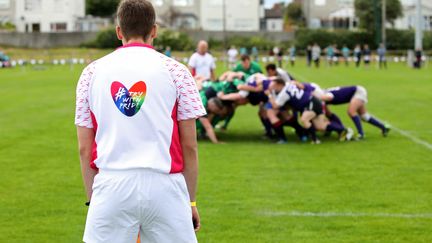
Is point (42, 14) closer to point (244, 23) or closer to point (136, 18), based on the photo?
point (244, 23)

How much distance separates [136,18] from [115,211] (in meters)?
0.99

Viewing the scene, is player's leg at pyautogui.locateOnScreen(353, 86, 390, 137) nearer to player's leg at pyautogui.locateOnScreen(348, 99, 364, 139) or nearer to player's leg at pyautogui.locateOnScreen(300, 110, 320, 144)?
player's leg at pyautogui.locateOnScreen(348, 99, 364, 139)

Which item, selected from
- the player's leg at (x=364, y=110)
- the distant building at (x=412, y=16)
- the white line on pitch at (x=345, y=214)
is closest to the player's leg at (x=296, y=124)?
the player's leg at (x=364, y=110)

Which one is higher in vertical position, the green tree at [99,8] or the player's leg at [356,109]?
the green tree at [99,8]

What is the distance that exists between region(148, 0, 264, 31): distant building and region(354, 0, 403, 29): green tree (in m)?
15.9

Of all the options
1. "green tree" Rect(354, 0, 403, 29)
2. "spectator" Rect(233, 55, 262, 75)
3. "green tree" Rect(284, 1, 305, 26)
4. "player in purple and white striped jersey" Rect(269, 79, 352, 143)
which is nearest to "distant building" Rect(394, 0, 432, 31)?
Answer: "green tree" Rect(354, 0, 403, 29)

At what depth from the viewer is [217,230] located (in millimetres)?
8664

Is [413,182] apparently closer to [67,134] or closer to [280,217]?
[280,217]

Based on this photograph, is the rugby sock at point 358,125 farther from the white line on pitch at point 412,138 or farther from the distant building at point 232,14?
the distant building at point 232,14

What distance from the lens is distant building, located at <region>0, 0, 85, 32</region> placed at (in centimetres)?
9988

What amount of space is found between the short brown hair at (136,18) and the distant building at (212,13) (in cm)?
9716

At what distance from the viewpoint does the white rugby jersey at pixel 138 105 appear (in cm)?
441

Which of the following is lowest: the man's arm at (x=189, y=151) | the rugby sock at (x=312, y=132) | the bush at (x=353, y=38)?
the rugby sock at (x=312, y=132)

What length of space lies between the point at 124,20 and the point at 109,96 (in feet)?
1.32
